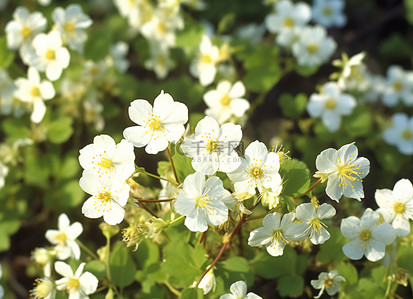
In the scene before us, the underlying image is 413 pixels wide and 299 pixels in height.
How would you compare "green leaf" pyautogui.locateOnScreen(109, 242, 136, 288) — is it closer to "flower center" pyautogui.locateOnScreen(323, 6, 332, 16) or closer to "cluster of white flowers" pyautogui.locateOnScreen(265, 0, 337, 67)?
"cluster of white flowers" pyautogui.locateOnScreen(265, 0, 337, 67)

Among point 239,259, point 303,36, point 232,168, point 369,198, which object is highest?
point 232,168

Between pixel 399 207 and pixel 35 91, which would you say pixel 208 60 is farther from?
pixel 399 207

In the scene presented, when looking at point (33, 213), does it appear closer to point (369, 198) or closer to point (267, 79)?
point (267, 79)

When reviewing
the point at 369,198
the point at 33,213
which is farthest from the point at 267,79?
the point at 33,213

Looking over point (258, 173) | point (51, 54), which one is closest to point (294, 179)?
point (258, 173)

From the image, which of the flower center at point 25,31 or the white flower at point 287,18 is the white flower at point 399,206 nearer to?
the white flower at point 287,18

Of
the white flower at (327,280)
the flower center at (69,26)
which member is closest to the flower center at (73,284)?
the white flower at (327,280)
